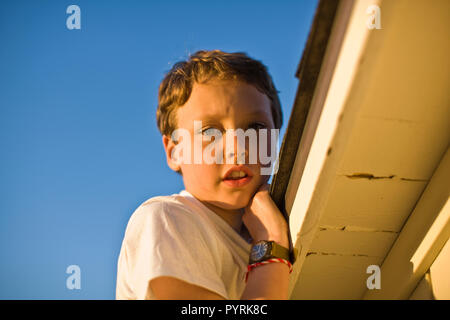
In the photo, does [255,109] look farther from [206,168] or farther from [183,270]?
[183,270]

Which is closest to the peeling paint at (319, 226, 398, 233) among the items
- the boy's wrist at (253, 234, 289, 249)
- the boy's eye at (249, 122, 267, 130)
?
the boy's wrist at (253, 234, 289, 249)

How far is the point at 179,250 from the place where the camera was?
139 centimetres

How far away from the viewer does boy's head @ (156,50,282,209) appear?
1835 millimetres

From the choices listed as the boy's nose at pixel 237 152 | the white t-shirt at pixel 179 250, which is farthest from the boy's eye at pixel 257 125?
the white t-shirt at pixel 179 250

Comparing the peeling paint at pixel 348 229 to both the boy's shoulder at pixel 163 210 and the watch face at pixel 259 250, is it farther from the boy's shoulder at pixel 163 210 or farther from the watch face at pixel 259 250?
the boy's shoulder at pixel 163 210

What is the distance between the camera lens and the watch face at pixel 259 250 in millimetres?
1528

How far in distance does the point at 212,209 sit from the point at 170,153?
22.8 inches

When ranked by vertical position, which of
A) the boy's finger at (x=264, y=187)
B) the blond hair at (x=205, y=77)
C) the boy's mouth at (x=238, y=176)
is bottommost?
the boy's finger at (x=264, y=187)

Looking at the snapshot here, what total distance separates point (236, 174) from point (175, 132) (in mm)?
514

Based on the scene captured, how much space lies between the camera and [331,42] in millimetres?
1183
